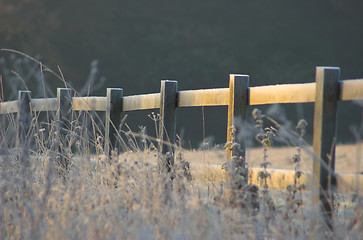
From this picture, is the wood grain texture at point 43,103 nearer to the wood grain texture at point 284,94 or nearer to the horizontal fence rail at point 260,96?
the horizontal fence rail at point 260,96

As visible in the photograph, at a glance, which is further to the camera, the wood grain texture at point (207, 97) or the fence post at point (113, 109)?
the fence post at point (113, 109)

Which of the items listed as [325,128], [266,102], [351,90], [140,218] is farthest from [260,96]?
[140,218]

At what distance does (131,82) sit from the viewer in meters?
18.4

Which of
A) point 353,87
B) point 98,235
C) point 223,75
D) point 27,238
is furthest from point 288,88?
point 223,75

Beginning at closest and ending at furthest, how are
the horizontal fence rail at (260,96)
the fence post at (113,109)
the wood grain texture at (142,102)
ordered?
the horizontal fence rail at (260,96)
the wood grain texture at (142,102)
the fence post at (113,109)

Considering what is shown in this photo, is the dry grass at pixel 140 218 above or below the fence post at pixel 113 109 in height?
below

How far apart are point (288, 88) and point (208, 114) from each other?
15050 mm

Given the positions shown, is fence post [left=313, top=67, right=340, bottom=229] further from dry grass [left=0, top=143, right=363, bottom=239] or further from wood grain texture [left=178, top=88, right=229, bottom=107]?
wood grain texture [left=178, top=88, right=229, bottom=107]

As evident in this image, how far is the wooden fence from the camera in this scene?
3.36 m

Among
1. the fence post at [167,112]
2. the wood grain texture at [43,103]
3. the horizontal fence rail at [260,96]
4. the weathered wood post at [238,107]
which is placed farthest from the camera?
the wood grain texture at [43,103]

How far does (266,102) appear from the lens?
401 centimetres

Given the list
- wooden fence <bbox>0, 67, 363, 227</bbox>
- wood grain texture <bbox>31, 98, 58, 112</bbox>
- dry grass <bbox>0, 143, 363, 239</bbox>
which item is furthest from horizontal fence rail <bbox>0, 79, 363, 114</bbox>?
wood grain texture <bbox>31, 98, 58, 112</bbox>

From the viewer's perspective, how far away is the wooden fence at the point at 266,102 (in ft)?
11.0

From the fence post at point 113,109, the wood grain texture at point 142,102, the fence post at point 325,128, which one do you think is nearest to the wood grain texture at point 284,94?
the fence post at point 325,128
